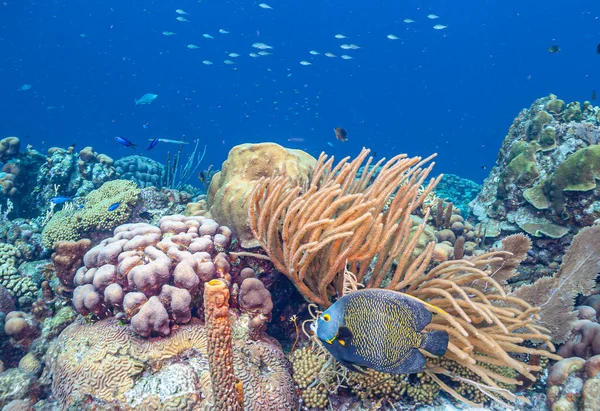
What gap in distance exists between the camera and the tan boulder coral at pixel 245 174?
398 cm

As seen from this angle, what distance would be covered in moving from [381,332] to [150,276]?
222cm

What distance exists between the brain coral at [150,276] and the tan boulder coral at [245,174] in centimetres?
27

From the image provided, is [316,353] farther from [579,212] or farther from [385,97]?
[385,97]

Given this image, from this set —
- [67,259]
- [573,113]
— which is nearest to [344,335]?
[67,259]

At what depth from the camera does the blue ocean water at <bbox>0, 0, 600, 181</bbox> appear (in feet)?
285

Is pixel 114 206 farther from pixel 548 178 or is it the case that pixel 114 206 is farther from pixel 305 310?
pixel 548 178

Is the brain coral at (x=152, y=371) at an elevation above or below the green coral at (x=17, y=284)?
above

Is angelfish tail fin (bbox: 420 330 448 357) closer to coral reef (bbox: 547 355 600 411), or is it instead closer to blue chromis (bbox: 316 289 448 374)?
blue chromis (bbox: 316 289 448 374)

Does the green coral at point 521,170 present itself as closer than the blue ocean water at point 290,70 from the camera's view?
Yes

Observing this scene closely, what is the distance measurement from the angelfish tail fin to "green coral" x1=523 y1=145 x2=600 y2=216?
4.52 meters

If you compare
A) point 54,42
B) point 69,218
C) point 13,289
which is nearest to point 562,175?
point 69,218

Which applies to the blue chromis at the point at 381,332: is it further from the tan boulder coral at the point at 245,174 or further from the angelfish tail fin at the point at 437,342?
the tan boulder coral at the point at 245,174

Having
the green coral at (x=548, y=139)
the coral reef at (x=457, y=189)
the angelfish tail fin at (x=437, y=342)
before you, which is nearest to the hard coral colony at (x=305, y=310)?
the angelfish tail fin at (x=437, y=342)

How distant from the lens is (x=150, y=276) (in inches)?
123
